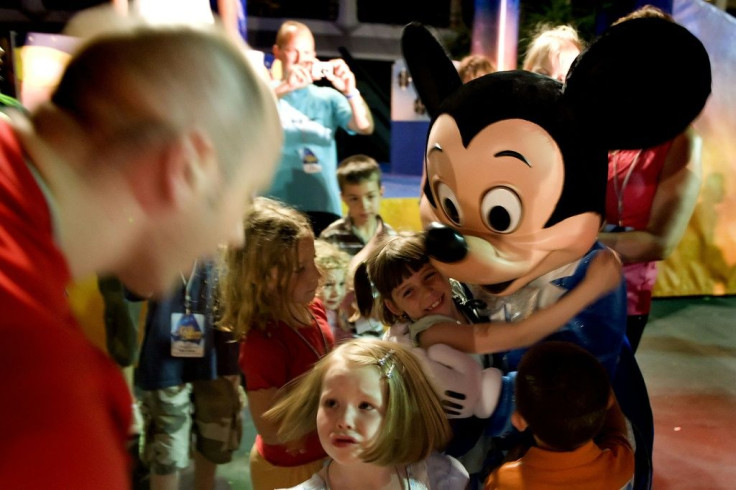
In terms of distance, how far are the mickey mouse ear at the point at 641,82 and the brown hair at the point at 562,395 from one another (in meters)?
0.41

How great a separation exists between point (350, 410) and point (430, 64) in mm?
714

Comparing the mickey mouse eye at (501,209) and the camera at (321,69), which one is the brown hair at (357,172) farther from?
the mickey mouse eye at (501,209)

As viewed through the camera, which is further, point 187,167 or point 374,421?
point 374,421

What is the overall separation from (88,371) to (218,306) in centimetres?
135

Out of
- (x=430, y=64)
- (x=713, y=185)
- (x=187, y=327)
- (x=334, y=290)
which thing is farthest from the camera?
(x=713, y=185)

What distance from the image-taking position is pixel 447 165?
1283 millimetres

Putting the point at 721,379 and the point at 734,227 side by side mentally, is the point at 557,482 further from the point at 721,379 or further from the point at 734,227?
the point at 734,227

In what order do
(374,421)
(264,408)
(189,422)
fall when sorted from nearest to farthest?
(374,421) < (264,408) < (189,422)

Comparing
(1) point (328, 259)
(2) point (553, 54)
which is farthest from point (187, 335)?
(2) point (553, 54)

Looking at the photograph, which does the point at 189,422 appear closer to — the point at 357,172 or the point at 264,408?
the point at 264,408

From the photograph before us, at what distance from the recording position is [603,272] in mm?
1325

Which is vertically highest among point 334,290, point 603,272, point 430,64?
point 430,64

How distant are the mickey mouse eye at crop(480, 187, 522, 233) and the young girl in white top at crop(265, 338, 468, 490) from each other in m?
0.29

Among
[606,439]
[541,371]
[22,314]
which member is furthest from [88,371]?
[606,439]
